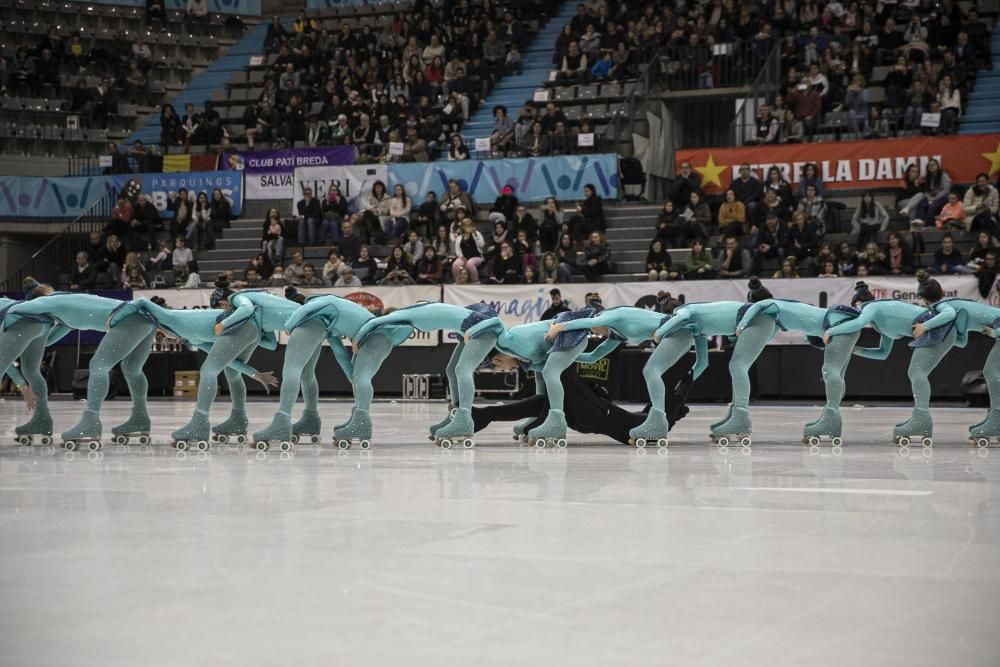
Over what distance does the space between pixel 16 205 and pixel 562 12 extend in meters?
15.8

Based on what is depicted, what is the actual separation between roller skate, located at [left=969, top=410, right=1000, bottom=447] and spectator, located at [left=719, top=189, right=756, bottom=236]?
Result: 1151cm

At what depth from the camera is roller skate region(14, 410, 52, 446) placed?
12.6m

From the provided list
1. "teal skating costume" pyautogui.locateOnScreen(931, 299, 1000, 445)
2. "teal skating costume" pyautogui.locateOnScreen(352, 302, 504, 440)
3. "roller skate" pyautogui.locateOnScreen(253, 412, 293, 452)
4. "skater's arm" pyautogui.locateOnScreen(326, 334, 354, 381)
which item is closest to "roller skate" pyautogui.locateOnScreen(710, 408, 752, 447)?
"teal skating costume" pyautogui.locateOnScreen(931, 299, 1000, 445)

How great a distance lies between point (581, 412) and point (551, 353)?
851 mm

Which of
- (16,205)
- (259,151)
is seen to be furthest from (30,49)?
(259,151)

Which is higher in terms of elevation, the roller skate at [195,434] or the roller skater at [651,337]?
the roller skater at [651,337]

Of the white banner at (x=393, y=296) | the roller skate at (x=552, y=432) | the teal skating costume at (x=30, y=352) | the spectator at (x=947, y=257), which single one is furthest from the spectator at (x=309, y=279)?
the roller skate at (x=552, y=432)

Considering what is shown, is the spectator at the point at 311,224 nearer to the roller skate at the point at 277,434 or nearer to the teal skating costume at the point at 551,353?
the teal skating costume at the point at 551,353

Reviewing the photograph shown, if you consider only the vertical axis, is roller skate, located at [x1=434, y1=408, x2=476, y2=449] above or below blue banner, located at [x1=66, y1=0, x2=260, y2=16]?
below

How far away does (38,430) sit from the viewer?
12.8 metres

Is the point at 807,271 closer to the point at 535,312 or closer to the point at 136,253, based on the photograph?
the point at 535,312

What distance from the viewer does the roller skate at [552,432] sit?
1230 cm

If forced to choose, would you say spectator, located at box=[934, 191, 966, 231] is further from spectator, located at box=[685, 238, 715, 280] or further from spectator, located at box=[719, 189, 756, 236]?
spectator, located at box=[685, 238, 715, 280]

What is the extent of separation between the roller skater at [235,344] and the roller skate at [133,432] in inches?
28.8
